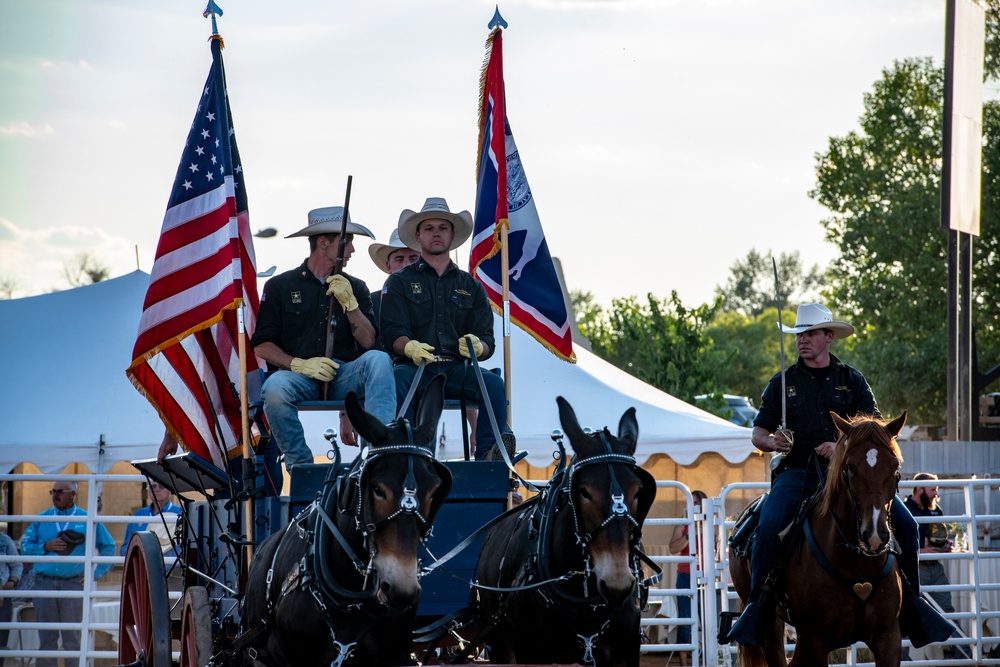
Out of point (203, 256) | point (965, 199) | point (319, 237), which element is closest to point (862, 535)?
point (319, 237)

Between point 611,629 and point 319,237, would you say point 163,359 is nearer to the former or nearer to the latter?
point 319,237

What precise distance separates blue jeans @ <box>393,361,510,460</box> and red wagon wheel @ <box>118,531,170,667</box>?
170 centimetres

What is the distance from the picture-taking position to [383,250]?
1053 centimetres

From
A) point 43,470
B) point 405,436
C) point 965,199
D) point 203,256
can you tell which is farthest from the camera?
point 965,199

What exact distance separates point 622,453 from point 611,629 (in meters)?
0.90

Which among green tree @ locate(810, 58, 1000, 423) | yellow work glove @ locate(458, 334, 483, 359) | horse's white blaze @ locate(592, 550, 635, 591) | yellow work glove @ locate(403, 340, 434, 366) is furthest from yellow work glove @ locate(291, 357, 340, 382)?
green tree @ locate(810, 58, 1000, 423)

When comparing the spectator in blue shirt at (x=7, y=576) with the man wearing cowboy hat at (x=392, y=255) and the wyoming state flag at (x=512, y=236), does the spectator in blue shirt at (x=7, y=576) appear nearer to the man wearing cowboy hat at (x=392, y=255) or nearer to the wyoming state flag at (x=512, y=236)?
the man wearing cowboy hat at (x=392, y=255)

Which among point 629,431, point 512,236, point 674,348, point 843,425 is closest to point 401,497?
point 629,431

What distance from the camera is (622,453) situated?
19.6 feet

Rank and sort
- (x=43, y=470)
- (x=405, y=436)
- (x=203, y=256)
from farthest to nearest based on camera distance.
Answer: (x=43, y=470)
(x=203, y=256)
(x=405, y=436)

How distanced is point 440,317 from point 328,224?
0.90m

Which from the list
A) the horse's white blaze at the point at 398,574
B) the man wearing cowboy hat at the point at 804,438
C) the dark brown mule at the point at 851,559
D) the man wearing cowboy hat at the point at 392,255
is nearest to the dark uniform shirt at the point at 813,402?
the man wearing cowboy hat at the point at 804,438

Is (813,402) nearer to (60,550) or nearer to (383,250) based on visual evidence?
(383,250)

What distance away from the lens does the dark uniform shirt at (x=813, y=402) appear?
322 inches
